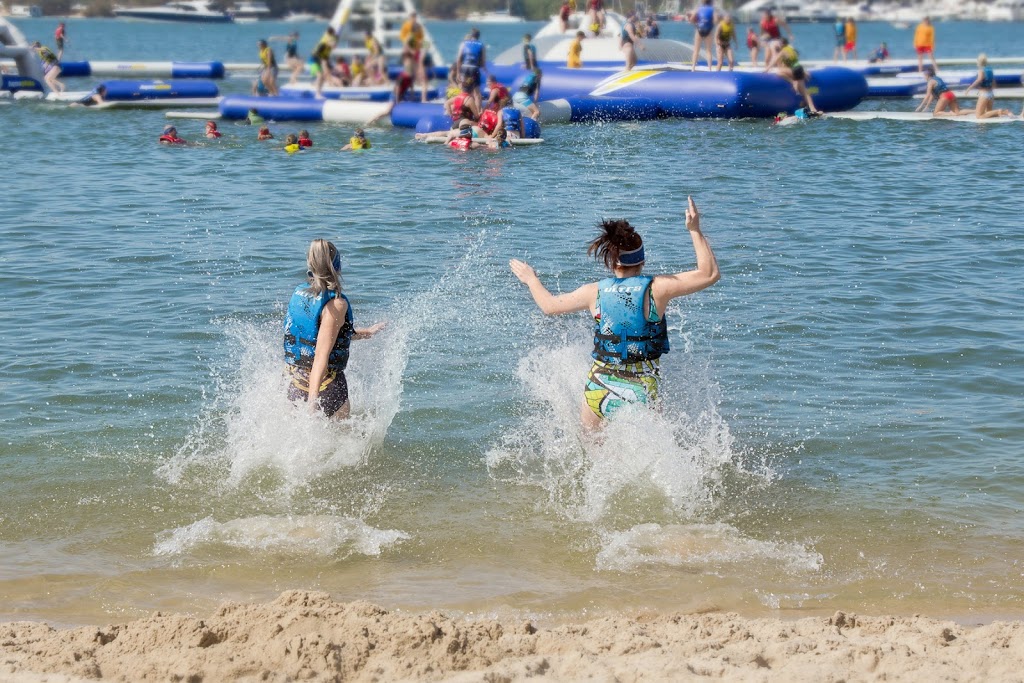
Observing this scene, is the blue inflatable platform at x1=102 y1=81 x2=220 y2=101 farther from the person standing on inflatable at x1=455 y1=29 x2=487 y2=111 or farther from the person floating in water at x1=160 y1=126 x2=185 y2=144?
the person standing on inflatable at x1=455 y1=29 x2=487 y2=111

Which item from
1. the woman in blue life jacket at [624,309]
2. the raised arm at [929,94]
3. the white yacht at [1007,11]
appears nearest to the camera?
the woman in blue life jacket at [624,309]

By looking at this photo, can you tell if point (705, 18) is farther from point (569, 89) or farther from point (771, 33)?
point (569, 89)

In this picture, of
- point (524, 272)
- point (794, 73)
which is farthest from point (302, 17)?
point (524, 272)

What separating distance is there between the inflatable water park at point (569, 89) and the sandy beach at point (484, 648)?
55.5ft

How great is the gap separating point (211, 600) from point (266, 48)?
23.9 meters

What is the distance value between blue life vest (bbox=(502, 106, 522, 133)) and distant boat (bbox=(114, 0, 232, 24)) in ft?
371

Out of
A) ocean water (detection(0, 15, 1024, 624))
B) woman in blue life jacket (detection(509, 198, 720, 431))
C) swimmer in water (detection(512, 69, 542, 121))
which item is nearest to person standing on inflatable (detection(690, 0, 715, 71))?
swimmer in water (detection(512, 69, 542, 121))

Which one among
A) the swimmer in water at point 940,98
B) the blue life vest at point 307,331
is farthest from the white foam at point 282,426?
the swimmer in water at point 940,98

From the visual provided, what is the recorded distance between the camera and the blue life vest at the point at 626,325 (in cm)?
613

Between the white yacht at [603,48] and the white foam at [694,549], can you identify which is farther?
the white yacht at [603,48]

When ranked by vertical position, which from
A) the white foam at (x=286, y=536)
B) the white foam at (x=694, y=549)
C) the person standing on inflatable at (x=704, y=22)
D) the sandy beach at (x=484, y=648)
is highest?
the person standing on inflatable at (x=704, y=22)

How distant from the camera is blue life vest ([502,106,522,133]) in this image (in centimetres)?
2056

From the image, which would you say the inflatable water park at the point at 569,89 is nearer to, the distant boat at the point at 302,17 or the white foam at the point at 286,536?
the white foam at the point at 286,536

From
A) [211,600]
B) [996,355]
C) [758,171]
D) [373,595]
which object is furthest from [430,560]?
[758,171]
